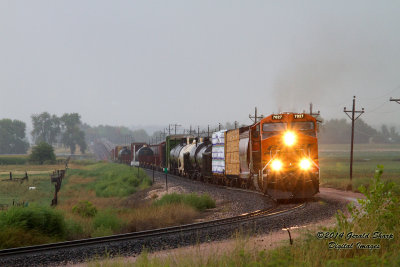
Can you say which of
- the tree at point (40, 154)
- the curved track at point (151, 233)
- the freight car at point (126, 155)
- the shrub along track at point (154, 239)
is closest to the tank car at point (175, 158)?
Result: the curved track at point (151, 233)

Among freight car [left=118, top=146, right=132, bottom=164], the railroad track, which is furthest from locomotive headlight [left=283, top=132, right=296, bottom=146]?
freight car [left=118, top=146, right=132, bottom=164]

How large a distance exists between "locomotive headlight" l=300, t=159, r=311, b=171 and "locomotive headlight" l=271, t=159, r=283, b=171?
3.01 feet

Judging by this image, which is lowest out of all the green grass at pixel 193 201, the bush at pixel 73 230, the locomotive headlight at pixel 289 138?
the bush at pixel 73 230

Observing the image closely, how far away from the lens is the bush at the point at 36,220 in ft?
48.4

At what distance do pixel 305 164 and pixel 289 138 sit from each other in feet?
4.60

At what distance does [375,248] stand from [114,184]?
158 ft

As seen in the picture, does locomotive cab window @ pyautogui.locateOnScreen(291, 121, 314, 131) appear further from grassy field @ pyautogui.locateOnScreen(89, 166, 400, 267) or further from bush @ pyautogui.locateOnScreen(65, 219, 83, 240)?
bush @ pyautogui.locateOnScreen(65, 219, 83, 240)

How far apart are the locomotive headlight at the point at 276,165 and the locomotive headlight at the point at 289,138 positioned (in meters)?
0.95

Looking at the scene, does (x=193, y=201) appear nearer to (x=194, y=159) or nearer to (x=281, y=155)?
(x=281, y=155)

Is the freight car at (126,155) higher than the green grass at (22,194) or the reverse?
higher

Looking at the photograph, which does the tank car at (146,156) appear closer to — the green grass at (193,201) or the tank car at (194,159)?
the tank car at (194,159)

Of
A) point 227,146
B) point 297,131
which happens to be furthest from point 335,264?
point 227,146

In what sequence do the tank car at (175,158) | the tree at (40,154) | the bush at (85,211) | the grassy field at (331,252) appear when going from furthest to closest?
the tree at (40,154)
the tank car at (175,158)
the bush at (85,211)
the grassy field at (331,252)

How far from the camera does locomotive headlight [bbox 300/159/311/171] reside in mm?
20281
